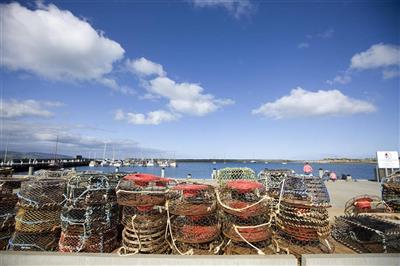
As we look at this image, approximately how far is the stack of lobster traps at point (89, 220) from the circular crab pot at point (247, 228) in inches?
80.9

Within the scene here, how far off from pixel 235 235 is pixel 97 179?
10.2 ft

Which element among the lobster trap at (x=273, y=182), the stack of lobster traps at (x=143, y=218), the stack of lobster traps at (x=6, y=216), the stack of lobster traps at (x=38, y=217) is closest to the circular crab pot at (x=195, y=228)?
the stack of lobster traps at (x=143, y=218)

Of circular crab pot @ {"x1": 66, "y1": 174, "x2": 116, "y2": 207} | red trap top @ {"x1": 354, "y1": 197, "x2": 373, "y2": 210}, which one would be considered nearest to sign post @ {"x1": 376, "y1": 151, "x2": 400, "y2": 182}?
red trap top @ {"x1": 354, "y1": 197, "x2": 373, "y2": 210}

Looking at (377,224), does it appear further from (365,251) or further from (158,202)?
(158,202)

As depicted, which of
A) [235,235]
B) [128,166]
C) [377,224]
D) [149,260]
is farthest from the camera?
[128,166]

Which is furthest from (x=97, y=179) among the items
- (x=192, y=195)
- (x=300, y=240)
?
(x=300, y=240)

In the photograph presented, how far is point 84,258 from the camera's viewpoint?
141 inches

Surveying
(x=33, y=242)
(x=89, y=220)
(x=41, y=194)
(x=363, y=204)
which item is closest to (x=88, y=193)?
(x=89, y=220)

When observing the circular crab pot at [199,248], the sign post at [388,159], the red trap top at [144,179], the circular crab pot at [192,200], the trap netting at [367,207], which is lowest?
the circular crab pot at [199,248]

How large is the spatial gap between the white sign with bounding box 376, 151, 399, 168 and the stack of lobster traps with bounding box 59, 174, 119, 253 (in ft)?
50.5

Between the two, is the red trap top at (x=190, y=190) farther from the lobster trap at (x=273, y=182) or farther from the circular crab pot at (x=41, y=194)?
the circular crab pot at (x=41, y=194)

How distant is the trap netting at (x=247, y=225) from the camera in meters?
3.96

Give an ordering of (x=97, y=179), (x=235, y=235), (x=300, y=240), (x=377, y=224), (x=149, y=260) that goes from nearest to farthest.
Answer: (x=149, y=260) → (x=235, y=235) → (x=300, y=240) → (x=377, y=224) → (x=97, y=179)

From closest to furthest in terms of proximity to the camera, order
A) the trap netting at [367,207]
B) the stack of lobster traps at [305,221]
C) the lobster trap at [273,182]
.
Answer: the stack of lobster traps at [305,221], the lobster trap at [273,182], the trap netting at [367,207]
